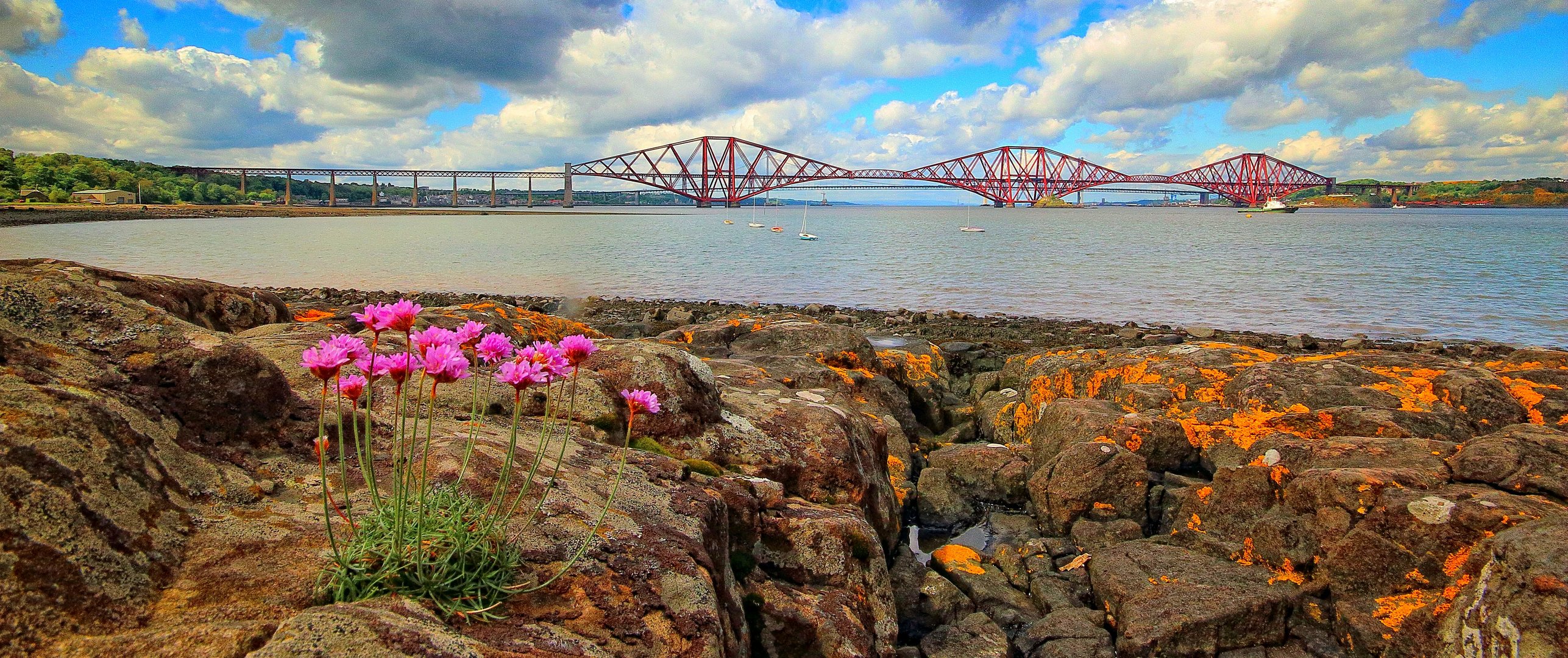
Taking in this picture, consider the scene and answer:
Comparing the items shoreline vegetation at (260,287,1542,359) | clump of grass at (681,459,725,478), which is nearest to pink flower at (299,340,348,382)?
clump of grass at (681,459,725,478)

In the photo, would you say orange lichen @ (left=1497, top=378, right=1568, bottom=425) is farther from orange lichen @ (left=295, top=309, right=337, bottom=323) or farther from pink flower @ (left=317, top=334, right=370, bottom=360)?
orange lichen @ (left=295, top=309, right=337, bottom=323)

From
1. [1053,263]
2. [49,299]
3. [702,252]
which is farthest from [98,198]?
[49,299]

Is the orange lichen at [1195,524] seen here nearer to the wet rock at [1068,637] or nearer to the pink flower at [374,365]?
the wet rock at [1068,637]

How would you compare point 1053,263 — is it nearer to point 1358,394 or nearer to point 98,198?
point 1358,394

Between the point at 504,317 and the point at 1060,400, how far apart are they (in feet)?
19.7

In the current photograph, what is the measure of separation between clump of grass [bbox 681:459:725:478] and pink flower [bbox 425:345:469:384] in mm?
1950

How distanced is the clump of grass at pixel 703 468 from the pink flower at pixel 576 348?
1722 millimetres

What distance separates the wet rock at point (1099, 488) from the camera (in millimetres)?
5969

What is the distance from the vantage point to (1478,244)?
53.5 meters

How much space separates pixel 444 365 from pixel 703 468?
2.22 m

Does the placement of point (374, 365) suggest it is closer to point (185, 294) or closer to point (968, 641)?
point (968, 641)

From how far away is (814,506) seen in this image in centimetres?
434

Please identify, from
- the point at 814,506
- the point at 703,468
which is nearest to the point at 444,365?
the point at 703,468

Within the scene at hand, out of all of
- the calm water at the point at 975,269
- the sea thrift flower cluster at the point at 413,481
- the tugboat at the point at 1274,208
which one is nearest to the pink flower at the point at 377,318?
the sea thrift flower cluster at the point at 413,481
